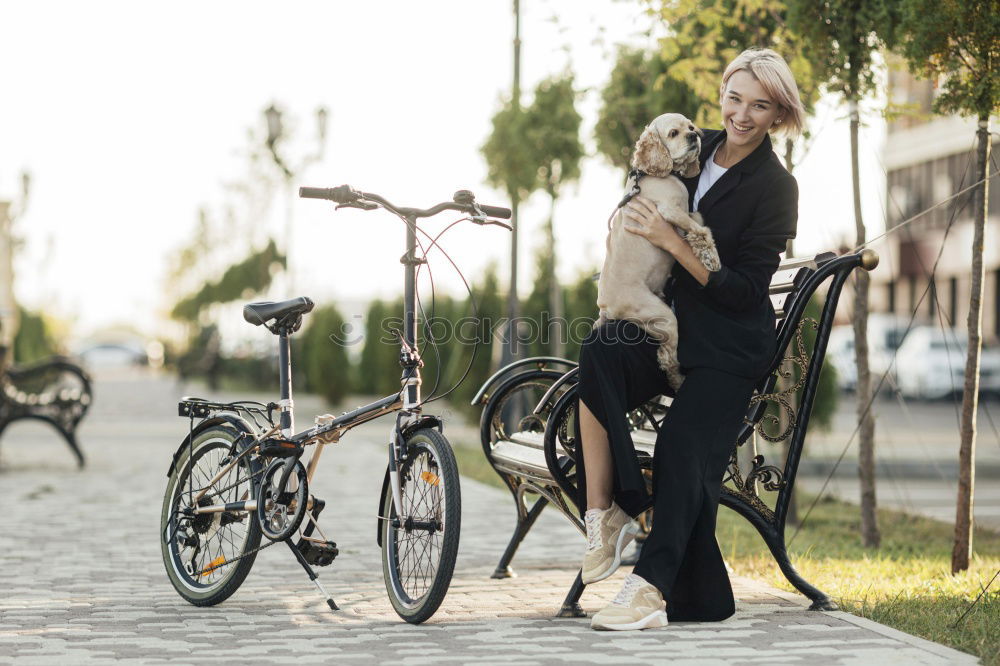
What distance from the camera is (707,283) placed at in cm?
453

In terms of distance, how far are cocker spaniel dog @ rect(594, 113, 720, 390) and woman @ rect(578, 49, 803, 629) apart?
4 centimetres

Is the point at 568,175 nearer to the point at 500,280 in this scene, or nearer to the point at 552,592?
the point at 500,280

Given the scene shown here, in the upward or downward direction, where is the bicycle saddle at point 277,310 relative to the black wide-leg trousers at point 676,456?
upward

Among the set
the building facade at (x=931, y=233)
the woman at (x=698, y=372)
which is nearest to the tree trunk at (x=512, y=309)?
the woman at (x=698, y=372)

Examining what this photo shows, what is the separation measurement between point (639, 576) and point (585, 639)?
297 millimetres

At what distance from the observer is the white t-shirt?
Answer: 4.74m

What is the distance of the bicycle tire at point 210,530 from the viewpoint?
517cm

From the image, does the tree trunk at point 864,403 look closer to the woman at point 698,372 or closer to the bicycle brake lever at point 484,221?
the woman at point 698,372

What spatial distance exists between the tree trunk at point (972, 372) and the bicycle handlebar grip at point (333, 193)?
279 centimetres

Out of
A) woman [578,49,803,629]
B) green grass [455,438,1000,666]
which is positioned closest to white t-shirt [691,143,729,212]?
woman [578,49,803,629]

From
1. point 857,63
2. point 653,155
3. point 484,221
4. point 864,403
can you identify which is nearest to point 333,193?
point 484,221

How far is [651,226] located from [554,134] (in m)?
9.32

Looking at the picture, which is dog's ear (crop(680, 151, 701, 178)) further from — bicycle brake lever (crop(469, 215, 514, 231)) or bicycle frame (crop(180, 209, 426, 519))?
bicycle frame (crop(180, 209, 426, 519))

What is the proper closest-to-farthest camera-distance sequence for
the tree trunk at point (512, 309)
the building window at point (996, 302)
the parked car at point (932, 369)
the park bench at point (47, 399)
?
the park bench at point (47, 399), the tree trunk at point (512, 309), the parked car at point (932, 369), the building window at point (996, 302)
